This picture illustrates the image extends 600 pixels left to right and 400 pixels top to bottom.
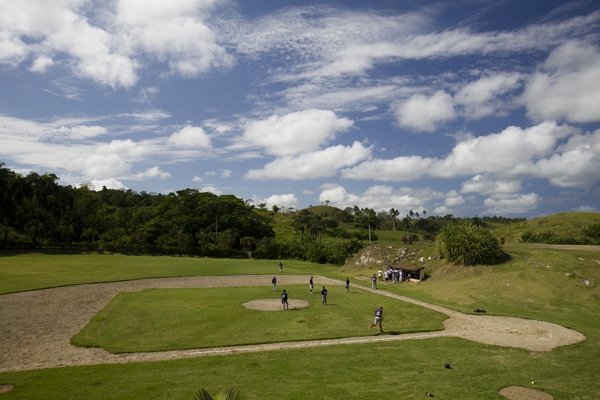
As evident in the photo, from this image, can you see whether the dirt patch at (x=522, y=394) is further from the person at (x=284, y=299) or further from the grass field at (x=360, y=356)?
the person at (x=284, y=299)

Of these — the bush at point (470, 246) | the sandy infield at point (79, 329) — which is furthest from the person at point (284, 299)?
the bush at point (470, 246)

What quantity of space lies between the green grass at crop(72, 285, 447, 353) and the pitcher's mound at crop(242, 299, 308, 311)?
835mm

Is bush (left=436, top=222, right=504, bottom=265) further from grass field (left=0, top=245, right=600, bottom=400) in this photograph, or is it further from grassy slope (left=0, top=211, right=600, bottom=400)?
grassy slope (left=0, top=211, right=600, bottom=400)

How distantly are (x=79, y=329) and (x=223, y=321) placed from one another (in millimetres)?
10368

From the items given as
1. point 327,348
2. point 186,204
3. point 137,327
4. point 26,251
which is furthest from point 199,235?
point 327,348

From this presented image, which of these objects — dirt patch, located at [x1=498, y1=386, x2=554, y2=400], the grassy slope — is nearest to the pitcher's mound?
the grassy slope

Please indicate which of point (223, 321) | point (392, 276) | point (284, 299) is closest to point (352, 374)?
point (223, 321)

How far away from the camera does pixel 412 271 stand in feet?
171

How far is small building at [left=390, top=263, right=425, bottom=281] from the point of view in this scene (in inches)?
2037

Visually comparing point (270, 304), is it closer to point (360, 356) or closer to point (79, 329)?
point (79, 329)

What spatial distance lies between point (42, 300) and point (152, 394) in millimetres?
29471

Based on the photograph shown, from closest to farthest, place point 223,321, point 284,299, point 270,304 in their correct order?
point 223,321, point 284,299, point 270,304

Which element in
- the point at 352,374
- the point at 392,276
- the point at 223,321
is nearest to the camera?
the point at 352,374

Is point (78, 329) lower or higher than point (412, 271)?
lower
